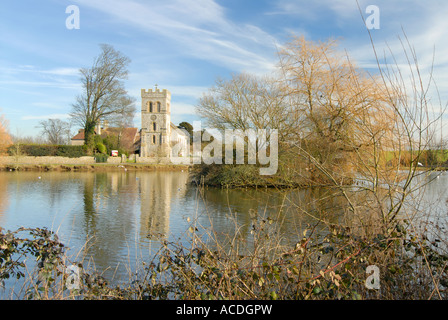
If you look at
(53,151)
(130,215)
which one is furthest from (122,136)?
(130,215)

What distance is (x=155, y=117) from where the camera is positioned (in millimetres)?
60156

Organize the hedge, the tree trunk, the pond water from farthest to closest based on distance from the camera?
the hedge < the tree trunk < the pond water

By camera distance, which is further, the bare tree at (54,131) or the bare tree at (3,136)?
the bare tree at (54,131)

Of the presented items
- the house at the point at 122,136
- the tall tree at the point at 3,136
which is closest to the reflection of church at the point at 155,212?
the tall tree at the point at 3,136

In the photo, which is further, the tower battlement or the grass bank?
the tower battlement

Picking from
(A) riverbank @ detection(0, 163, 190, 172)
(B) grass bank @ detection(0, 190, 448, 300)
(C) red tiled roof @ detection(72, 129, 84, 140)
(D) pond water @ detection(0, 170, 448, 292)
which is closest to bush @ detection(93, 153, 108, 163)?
(A) riverbank @ detection(0, 163, 190, 172)

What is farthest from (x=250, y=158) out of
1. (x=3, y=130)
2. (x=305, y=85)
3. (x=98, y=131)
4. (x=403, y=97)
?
(x=98, y=131)

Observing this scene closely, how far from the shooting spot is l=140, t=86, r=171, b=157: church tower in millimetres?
59219

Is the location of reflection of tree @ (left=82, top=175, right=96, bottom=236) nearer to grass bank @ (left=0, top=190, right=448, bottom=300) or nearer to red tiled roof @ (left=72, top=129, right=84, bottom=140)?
grass bank @ (left=0, top=190, right=448, bottom=300)

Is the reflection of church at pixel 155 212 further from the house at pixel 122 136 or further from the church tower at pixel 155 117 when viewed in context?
the church tower at pixel 155 117

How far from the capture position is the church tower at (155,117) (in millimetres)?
59219

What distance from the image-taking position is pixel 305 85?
14523mm
